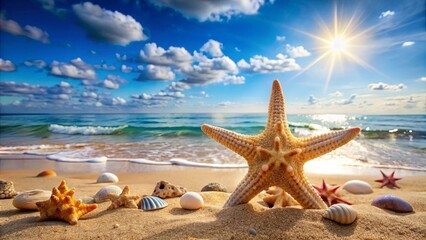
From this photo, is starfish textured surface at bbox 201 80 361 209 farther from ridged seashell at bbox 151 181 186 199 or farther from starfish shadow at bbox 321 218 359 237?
ridged seashell at bbox 151 181 186 199

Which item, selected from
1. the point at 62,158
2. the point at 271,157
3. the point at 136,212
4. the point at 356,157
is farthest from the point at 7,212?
the point at 356,157

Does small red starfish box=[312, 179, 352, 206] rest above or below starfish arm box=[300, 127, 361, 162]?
below

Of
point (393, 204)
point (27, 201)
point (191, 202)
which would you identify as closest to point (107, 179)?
point (27, 201)

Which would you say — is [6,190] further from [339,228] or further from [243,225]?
[339,228]

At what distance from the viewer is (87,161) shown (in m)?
9.19

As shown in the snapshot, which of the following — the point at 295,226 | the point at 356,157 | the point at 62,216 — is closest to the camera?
the point at 295,226

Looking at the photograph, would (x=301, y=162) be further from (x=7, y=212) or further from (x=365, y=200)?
(x=7, y=212)

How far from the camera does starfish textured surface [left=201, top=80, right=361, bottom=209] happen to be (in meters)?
3.14

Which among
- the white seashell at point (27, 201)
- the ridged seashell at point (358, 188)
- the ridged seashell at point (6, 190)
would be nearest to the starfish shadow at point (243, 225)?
the white seashell at point (27, 201)

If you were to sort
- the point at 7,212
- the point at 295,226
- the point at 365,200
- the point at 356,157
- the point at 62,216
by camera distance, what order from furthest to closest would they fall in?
the point at 356,157 < the point at 365,200 < the point at 7,212 < the point at 62,216 < the point at 295,226

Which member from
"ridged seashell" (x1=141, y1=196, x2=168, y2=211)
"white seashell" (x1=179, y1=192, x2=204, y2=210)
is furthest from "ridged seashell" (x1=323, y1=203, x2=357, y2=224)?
"ridged seashell" (x1=141, y1=196, x2=168, y2=211)

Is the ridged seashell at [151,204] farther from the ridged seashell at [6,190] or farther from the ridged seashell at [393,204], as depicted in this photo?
the ridged seashell at [393,204]

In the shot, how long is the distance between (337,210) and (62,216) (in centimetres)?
298

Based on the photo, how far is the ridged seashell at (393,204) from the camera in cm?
340
